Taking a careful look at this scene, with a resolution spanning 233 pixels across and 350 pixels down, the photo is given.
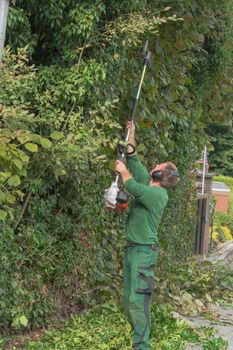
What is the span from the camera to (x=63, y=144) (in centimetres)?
660

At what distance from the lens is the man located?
6.48 meters

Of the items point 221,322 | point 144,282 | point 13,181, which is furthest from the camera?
point 221,322

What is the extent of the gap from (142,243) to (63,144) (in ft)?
3.96

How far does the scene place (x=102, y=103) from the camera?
7934mm

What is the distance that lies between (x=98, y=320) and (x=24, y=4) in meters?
3.47

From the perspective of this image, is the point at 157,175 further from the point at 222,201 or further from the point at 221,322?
the point at 222,201

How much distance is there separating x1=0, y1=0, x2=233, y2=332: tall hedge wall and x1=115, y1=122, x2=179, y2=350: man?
63 centimetres

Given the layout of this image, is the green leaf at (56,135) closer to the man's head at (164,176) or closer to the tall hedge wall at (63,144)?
the tall hedge wall at (63,144)

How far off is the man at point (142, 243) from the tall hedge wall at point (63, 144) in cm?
63

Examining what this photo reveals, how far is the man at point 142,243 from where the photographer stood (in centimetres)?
648

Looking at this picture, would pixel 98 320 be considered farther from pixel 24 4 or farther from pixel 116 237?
pixel 24 4

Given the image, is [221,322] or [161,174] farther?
[221,322]

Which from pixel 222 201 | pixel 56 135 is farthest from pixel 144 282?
pixel 222 201

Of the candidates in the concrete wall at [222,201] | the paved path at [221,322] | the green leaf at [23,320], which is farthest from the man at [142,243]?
Answer: the concrete wall at [222,201]
